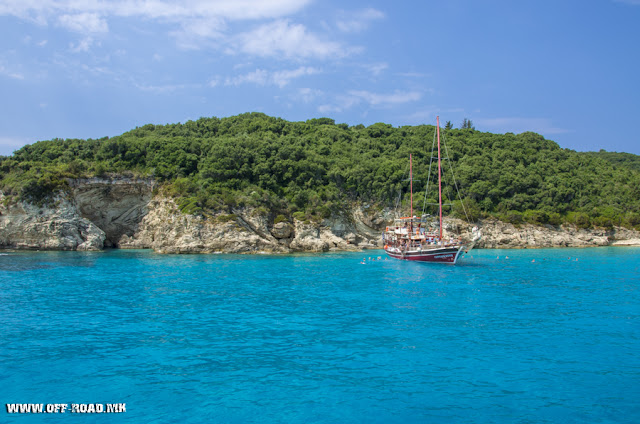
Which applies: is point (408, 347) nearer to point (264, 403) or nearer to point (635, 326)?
point (264, 403)

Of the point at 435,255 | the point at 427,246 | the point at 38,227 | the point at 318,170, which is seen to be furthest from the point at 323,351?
the point at 318,170

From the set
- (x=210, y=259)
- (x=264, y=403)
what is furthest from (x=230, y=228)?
(x=264, y=403)

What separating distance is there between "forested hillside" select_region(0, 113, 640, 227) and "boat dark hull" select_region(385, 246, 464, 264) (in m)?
17.2

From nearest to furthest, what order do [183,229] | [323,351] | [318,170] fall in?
[323,351], [183,229], [318,170]

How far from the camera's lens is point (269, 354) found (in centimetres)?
1338

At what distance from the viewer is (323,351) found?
13695 millimetres

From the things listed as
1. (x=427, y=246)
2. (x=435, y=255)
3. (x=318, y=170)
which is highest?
(x=318, y=170)

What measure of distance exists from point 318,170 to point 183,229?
2287 centimetres

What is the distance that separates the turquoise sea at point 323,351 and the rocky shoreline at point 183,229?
23.9 meters

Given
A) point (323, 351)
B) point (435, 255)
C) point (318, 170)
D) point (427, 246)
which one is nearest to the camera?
point (323, 351)

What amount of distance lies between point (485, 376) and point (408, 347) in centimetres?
293

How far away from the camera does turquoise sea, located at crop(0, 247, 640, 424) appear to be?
9.89m

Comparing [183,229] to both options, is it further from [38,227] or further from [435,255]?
[435,255]

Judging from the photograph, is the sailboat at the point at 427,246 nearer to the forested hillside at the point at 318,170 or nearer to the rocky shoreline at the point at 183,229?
the rocky shoreline at the point at 183,229
